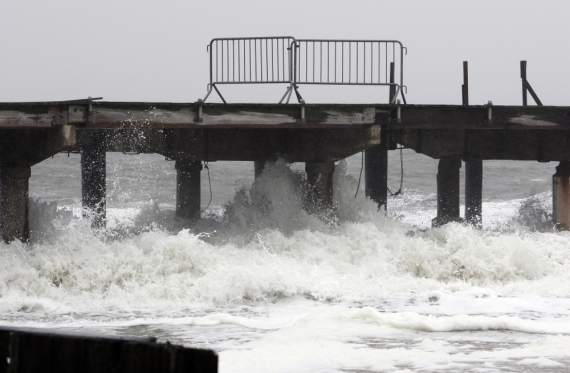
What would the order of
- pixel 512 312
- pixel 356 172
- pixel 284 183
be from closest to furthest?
pixel 512 312 < pixel 284 183 < pixel 356 172

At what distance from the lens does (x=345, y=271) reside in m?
12.4

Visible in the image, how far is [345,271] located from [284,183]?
3509mm

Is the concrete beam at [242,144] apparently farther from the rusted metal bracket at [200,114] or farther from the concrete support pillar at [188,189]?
the rusted metal bracket at [200,114]

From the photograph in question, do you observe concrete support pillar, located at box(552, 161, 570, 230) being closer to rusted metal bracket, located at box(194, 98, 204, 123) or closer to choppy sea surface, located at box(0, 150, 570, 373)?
choppy sea surface, located at box(0, 150, 570, 373)

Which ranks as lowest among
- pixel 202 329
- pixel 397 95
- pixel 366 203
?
pixel 202 329

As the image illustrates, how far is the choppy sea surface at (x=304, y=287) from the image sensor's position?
7.14 metres

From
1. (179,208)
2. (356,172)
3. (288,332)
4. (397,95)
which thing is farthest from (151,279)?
(356,172)

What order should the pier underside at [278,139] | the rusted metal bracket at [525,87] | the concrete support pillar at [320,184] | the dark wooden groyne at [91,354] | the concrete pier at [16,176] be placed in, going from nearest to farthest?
the dark wooden groyne at [91,354] → the pier underside at [278,139] → the concrete pier at [16,176] → the concrete support pillar at [320,184] → the rusted metal bracket at [525,87]

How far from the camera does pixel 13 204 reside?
13.0 m

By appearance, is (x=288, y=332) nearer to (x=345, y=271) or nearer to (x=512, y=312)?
(x=512, y=312)

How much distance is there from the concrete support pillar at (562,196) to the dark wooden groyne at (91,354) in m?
15.3

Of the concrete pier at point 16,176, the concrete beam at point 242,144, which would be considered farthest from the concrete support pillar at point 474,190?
the concrete pier at point 16,176

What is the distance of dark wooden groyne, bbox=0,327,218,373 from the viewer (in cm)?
287

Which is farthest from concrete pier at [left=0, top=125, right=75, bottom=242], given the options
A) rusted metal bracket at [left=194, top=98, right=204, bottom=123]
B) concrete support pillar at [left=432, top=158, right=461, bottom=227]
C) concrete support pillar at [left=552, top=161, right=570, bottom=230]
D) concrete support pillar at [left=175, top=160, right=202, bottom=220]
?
concrete support pillar at [left=552, top=161, right=570, bottom=230]
